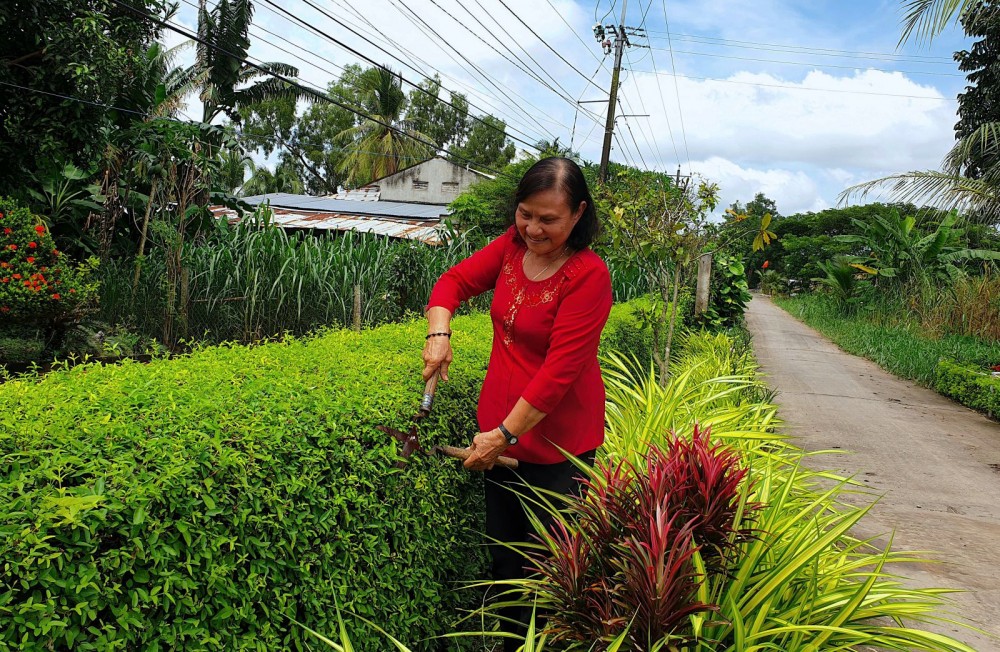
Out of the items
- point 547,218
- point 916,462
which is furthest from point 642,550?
point 916,462

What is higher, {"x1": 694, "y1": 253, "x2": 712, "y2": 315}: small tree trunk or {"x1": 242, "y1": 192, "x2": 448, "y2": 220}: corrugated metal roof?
{"x1": 242, "y1": 192, "x2": 448, "y2": 220}: corrugated metal roof

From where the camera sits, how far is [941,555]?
4.32 m

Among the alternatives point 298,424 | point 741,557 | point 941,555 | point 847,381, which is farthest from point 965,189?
point 298,424

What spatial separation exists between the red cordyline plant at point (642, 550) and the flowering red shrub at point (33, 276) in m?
6.53

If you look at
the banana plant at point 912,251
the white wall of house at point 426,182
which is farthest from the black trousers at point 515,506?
the white wall of house at point 426,182

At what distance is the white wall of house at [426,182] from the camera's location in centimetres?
3572

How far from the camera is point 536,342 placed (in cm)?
251

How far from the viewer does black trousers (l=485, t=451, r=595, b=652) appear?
261cm

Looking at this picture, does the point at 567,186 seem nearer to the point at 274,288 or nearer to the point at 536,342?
the point at 536,342

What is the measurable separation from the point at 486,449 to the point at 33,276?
21.7 feet

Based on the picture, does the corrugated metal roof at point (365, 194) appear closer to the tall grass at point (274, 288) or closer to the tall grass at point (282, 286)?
the tall grass at point (274, 288)

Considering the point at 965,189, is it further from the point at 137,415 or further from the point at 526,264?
the point at 137,415

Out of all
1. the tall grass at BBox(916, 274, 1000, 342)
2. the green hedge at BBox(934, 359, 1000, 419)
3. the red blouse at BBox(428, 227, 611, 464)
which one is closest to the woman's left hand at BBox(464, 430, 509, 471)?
the red blouse at BBox(428, 227, 611, 464)

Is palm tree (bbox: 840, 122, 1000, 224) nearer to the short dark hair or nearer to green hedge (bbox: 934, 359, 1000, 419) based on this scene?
green hedge (bbox: 934, 359, 1000, 419)
